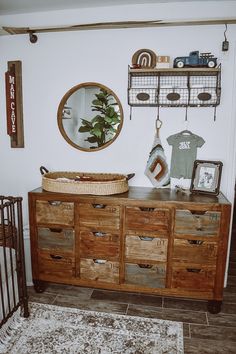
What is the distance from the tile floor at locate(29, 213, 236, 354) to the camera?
208cm

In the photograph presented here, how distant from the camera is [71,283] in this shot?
2596 mm

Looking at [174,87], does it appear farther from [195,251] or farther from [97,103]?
[195,251]

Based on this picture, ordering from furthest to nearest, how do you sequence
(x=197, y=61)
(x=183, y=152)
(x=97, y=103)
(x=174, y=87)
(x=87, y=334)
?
(x=97, y=103) < (x=183, y=152) < (x=174, y=87) < (x=197, y=61) < (x=87, y=334)

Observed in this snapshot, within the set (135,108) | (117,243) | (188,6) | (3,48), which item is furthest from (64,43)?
(117,243)

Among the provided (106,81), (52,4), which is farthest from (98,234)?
(52,4)

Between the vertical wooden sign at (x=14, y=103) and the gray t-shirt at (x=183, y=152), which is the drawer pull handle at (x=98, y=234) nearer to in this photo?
the gray t-shirt at (x=183, y=152)

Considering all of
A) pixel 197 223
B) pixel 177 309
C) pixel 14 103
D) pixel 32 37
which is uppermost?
pixel 32 37

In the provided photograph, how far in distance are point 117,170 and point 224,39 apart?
1540 mm

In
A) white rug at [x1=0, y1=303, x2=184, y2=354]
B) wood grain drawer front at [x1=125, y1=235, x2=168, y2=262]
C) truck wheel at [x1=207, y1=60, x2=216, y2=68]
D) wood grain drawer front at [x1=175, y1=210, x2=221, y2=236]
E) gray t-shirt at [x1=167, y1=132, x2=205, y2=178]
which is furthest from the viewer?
gray t-shirt at [x1=167, y1=132, x2=205, y2=178]

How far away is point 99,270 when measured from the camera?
8.30ft

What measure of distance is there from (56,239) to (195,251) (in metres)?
1.21

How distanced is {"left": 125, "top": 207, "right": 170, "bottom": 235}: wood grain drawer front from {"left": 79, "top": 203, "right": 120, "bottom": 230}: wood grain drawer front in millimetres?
103

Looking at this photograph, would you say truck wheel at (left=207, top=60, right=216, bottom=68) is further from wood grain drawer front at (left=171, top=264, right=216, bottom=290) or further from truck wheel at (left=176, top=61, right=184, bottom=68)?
wood grain drawer front at (left=171, top=264, right=216, bottom=290)

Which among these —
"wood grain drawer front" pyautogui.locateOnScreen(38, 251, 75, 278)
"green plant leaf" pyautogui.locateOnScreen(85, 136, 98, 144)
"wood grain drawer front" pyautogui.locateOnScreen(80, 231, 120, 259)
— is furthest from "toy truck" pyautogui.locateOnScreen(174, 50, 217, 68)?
"wood grain drawer front" pyautogui.locateOnScreen(38, 251, 75, 278)
